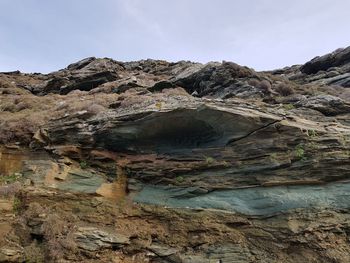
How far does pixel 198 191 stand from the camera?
1309cm

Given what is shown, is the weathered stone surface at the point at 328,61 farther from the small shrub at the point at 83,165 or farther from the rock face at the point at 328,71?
the small shrub at the point at 83,165

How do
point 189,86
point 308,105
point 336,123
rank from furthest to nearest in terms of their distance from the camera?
point 189,86, point 308,105, point 336,123

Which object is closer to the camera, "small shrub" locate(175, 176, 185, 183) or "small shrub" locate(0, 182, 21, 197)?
"small shrub" locate(0, 182, 21, 197)

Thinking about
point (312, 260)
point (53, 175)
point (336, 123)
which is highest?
point (336, 123)

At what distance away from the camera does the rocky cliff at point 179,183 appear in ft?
37.8

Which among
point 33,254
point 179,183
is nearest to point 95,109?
point 179,183

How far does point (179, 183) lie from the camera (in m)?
13.6

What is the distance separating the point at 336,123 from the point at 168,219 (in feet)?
22.6

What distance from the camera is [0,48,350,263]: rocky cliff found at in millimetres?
11516

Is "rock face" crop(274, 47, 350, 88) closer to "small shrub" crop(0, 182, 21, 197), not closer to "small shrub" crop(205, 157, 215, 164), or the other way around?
"small shrub" crop(205, 157, 215, 164)

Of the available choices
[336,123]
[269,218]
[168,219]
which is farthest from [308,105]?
[168,219]

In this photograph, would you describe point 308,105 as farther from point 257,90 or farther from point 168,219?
point 168,219

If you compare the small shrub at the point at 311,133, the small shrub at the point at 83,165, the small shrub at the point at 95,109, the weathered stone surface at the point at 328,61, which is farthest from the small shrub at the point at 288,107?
the weathered stone surface at the point at 328,61

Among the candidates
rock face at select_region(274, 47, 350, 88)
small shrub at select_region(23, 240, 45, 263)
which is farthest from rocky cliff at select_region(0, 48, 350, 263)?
→ rock face at select_region(274, 47, 350, 88)
